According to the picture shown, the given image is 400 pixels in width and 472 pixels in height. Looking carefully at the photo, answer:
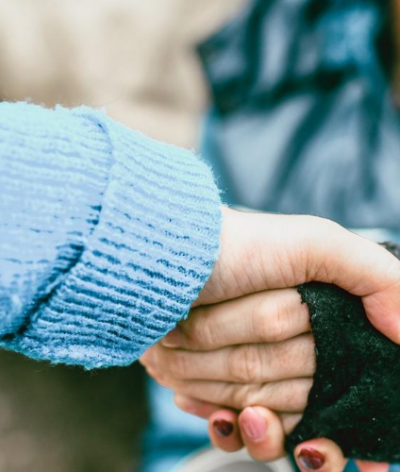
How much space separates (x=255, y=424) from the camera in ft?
1.78

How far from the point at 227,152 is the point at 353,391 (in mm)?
498

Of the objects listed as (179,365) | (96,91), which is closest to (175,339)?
(179,365)

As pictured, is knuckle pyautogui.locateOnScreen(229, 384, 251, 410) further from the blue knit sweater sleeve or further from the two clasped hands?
the blue knit sweater sleeve

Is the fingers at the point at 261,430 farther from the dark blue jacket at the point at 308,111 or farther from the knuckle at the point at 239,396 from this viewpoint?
the dark blue jacket at the point at 308,111

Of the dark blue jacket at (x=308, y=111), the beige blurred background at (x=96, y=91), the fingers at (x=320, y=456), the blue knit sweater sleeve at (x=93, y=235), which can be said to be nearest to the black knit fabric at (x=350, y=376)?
the fingers at (x=320, y=456)

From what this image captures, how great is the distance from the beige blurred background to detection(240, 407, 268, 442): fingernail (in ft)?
1.94

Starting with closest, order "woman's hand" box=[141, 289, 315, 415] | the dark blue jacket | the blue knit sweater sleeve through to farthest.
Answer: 1. the blue knit sweater sleeve
2. "woman's hand" box=[141, 289, 315, 415]
3. the dark blue jacket

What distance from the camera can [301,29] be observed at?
917 mm

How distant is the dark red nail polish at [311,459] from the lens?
0.54m

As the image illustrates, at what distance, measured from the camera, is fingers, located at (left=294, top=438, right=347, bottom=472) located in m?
0.53

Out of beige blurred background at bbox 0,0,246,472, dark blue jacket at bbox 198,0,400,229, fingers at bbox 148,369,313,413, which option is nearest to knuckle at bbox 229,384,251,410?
fingers at bbox 148,369,313,413

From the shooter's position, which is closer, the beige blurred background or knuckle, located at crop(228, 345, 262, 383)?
knuckle, located at crop(228, 345, 262, 383)

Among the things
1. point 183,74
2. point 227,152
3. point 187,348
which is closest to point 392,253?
point 187,348

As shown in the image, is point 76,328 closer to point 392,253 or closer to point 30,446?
point 392,253
